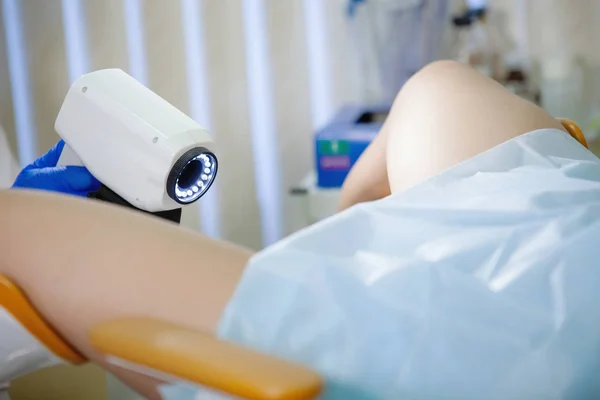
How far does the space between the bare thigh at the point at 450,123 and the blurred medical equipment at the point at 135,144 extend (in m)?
0.21

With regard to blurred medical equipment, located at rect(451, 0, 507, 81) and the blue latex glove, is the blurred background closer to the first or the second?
blurred medical equipment, located at rect(451, 0, 507, 81)

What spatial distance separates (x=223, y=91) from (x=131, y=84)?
742 mm

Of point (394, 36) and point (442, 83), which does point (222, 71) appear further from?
point (442, 83)

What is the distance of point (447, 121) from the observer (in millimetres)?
727

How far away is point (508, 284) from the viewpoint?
517 millimetres

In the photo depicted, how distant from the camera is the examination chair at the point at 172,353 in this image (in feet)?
1.34

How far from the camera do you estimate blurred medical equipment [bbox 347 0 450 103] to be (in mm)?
1603

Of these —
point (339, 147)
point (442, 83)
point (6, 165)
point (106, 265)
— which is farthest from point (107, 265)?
point (339, 147)

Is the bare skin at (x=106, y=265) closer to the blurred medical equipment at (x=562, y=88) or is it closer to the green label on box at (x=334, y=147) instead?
the green label on box at (x=334, y=147)

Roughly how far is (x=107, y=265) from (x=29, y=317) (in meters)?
0.08

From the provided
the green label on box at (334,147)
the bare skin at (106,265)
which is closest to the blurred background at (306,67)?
the green label on box at (334,147)

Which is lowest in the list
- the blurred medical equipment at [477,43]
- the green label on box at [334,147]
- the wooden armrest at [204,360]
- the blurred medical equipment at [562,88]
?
the green label on box at [334,147]

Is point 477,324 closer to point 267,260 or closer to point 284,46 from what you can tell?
point 267,260

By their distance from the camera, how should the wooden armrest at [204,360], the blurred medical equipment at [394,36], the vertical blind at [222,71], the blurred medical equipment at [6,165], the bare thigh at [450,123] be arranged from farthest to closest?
the blurred medical equipment at [394,36] < the vertical blind at [222,71] < the blurred medical equipment at [6,165] < the bare thigh at [450,123] < the wooden armrest at [204,360]
